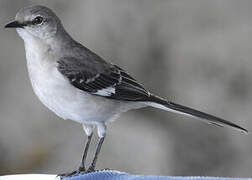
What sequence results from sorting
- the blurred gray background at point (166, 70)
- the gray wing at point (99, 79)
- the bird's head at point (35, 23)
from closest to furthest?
1. the bird's head at point (35, 23)
2. the gray wing at point (99, 79)
3. the blurred gray background at point (166, 70)

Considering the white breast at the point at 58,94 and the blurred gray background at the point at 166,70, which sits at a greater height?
the white breast at the point at 58,94

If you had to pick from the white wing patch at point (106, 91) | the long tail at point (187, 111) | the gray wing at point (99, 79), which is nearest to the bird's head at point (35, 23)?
the gray wing at point (99, 79)

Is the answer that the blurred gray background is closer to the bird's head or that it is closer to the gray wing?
the gray wing

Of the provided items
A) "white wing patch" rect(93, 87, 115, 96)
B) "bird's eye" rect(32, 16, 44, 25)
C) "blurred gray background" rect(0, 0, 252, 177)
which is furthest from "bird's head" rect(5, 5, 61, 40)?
"blurred gray background" rect(0, 0, 252, 177)

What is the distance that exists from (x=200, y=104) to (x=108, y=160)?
3.01 feet

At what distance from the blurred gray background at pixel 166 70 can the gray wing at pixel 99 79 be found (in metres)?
2.14

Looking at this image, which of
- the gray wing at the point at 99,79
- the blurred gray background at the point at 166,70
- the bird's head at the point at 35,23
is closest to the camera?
the bird's head at the point at 35,23

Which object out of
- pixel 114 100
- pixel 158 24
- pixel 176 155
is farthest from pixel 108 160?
pixel 114 100

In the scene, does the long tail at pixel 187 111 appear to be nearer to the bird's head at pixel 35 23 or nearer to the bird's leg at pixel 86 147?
the bird's leg at pixel 86 147

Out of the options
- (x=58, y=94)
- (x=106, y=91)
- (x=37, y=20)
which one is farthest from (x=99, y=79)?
(x=37, y=20)

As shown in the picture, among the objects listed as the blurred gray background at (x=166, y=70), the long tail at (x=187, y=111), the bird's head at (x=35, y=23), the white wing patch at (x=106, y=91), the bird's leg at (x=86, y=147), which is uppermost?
the bird's head at (x=35, y=23)

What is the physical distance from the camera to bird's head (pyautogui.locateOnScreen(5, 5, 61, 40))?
2178mm

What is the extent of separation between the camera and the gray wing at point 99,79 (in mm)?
2285

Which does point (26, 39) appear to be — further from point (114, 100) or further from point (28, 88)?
point (28, 88)
